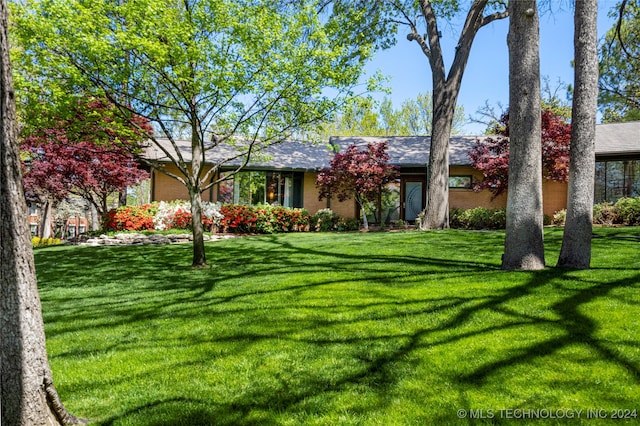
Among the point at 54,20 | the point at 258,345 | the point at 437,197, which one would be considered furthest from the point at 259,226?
the point at 258,345

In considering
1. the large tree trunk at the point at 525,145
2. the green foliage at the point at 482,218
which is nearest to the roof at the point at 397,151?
the green foliage at the point at 482,218

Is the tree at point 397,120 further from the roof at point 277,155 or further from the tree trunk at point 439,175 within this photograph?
the tree trunk at point 439,175

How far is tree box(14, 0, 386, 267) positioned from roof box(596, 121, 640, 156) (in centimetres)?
1314

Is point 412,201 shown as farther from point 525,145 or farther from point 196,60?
point 196,60

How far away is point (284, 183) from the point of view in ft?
64.4

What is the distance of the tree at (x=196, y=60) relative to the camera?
22.9 ft

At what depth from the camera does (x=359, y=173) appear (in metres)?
15.9

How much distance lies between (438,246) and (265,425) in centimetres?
806

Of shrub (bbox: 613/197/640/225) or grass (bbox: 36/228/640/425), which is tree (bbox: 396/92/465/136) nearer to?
shrub (bbox: 613/197/640/225)

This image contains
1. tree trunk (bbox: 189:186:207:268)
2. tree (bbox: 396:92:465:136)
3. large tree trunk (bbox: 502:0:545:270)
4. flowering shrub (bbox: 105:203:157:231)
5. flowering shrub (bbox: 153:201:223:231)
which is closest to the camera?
large tree trunk (bbox: 502:0:545:270)

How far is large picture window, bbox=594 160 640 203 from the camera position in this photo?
1678 centimetres

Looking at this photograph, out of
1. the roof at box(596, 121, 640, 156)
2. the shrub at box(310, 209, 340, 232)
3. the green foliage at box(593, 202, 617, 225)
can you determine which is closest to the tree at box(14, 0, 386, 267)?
the shrub at box(310, 209, 340, 232)

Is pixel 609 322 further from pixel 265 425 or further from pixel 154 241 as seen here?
pixel 154 241

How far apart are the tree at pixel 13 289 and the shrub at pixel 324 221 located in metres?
15.7
